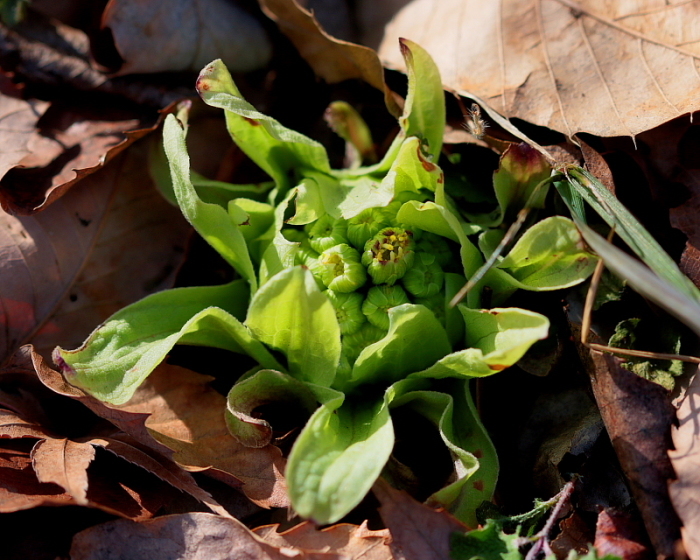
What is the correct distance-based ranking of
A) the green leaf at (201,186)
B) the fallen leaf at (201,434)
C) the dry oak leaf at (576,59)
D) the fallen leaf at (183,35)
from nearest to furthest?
the fallen leaf at (201,434), the dry oak leaf at (576,59), the green leaf at (201,186), the fallen leaf at (183,35)

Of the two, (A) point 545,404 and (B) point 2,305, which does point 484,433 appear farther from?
(B) point 2,305

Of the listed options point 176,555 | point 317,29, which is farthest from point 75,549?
point 317,29

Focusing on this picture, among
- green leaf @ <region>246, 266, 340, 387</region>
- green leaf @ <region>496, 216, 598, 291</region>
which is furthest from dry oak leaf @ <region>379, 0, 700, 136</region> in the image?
green leaf @ <region>246, 266, 340, 387</region>

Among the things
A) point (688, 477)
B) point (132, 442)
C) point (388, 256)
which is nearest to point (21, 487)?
point (132, 442)

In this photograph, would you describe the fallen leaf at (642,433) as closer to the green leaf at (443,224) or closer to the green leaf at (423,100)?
the green leaf at (443,224)

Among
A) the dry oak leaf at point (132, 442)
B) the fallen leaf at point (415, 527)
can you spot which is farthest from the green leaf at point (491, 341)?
the dry oak leaf at point (132, 442)

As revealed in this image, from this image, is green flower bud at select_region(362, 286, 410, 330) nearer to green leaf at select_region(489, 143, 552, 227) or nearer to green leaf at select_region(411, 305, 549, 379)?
green leaf at select_region(411, 305, 549, 379)

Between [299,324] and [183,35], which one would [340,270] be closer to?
[299,324]
